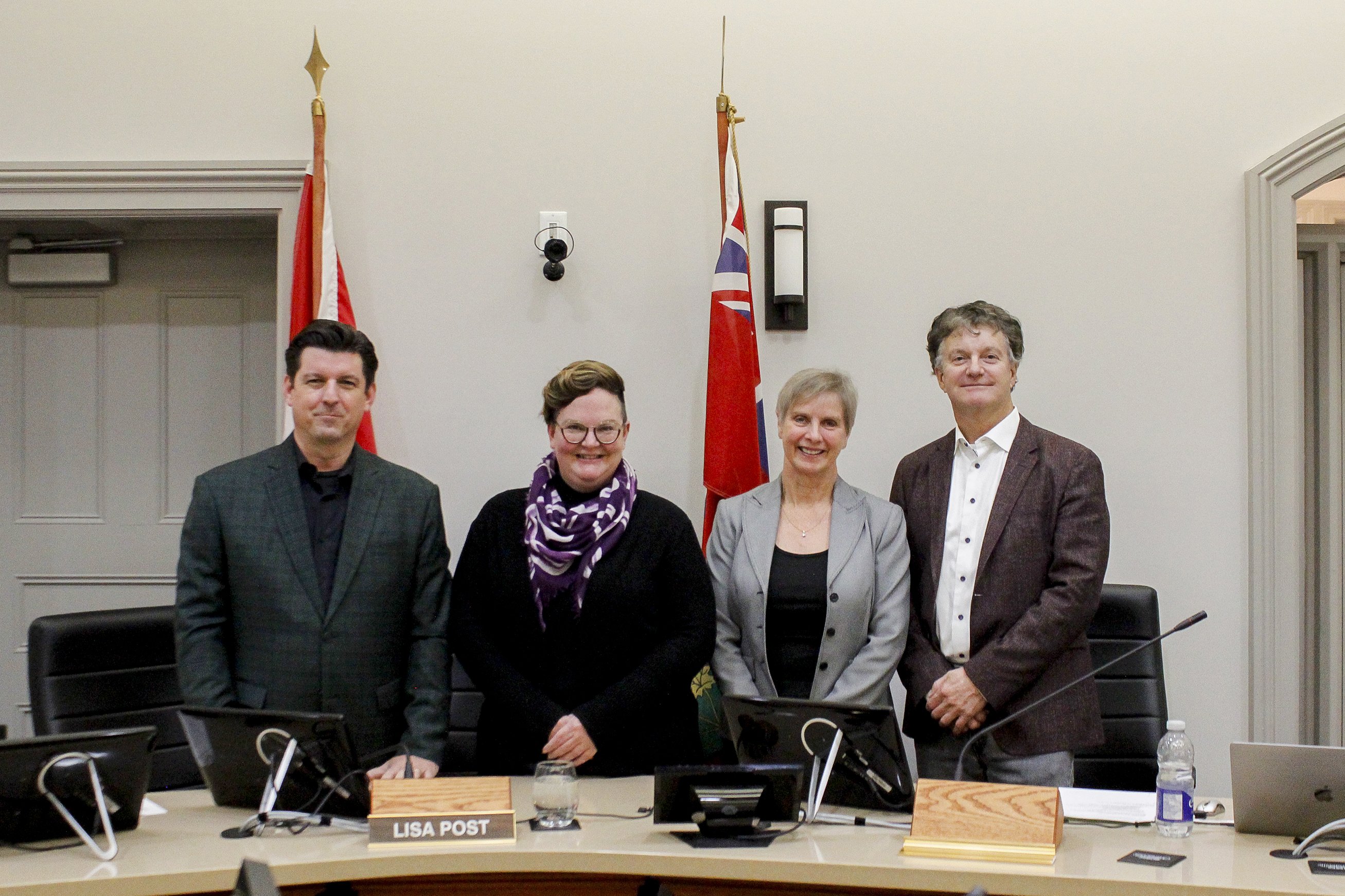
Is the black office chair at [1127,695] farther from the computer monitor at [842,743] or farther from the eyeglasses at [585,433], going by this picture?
the eyeglasses at [585,433]

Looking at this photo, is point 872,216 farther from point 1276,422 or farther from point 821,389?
point 1276,422

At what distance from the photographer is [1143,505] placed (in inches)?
135

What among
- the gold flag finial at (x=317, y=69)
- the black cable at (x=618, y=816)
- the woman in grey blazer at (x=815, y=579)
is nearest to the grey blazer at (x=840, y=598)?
the woman in grey blazer at (x=815, y=579)

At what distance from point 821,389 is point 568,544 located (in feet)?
2.13

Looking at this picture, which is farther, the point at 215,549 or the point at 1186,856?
the point at 215,549

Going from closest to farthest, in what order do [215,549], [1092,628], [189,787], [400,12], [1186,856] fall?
[1186,856] < [215,549] < [189,787] < [1092,628] < [400,12]

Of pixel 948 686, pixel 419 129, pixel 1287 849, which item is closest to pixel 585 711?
pixel 948 686

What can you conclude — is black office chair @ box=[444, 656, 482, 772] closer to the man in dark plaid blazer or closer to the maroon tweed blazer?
the man in dark plaid blazer

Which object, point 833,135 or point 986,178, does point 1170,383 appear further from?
point 833,135

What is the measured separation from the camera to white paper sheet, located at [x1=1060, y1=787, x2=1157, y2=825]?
7.14 ft

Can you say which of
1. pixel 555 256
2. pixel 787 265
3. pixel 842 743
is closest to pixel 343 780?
pixel 842 743

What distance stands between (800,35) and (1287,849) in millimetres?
2443

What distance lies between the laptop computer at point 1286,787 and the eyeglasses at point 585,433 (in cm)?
130

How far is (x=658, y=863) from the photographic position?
1927mm
